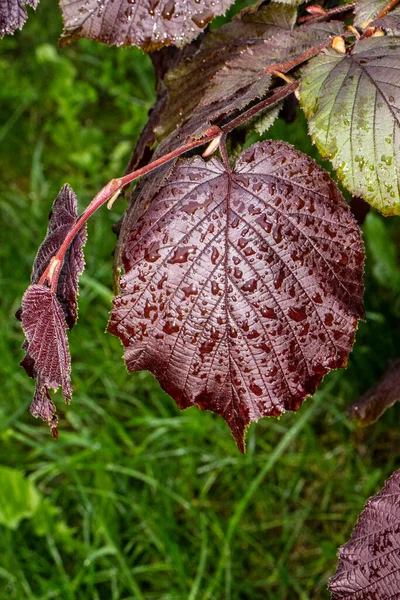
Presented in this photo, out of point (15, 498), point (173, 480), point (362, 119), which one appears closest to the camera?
point (362, 119)

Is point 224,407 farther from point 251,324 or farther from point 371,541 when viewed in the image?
point 371,541

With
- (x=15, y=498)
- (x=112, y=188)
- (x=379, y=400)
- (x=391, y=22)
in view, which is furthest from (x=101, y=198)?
(x=15, y=498)

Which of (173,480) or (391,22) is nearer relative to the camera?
(391,22)

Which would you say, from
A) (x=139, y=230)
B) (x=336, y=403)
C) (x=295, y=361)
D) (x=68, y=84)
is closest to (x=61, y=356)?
(x=139, y=230)

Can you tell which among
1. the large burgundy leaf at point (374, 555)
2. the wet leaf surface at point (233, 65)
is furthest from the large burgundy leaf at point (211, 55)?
the large burgundy leaf at point (374, 555)

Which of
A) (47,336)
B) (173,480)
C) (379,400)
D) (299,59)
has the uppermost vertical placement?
(299,59)

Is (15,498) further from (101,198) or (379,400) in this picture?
(101,198)

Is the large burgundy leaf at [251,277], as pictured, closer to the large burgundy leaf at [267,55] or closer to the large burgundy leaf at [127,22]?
the large burgundy leaf at [267,55]
